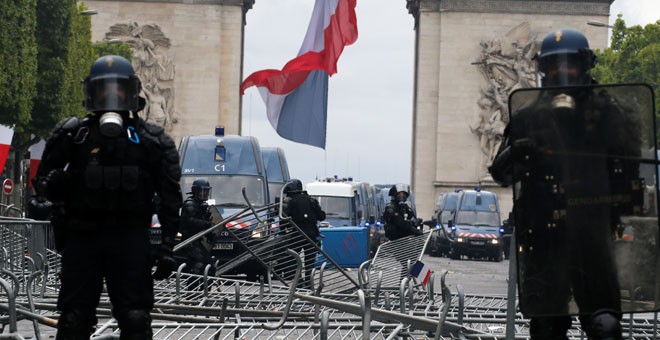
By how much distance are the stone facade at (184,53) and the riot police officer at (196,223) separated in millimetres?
41030

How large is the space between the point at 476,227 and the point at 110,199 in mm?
35252

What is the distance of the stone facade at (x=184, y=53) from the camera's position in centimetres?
5812

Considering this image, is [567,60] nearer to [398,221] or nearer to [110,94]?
[110,94]

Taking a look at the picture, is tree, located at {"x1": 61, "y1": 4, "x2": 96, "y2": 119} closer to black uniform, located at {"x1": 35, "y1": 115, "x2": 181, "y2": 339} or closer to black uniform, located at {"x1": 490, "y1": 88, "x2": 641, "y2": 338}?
black uniform, located at {"x1": 35, "y1": 115, "x2": 181, "y2": 339}

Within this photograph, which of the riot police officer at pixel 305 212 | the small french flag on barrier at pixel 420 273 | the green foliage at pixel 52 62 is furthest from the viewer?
the green foliage at pixel 52 62

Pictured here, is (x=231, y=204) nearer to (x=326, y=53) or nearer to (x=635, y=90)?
(x=326, y=53)

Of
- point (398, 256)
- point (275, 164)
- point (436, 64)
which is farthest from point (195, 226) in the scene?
point (436, 64)

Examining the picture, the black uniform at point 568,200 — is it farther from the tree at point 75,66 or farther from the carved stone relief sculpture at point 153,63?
the carved stone relief sculpture at point 153,63

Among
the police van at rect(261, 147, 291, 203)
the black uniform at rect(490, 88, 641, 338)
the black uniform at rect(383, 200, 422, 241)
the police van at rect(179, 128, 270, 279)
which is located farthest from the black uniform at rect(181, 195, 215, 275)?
the police van at rect(261, 147, 291, 203)

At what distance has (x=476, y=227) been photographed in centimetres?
4184

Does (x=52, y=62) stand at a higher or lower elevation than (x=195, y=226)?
higher

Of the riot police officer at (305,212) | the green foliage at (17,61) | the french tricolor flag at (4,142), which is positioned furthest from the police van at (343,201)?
the green foliage at (17,61)

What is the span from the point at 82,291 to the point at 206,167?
57.6ft

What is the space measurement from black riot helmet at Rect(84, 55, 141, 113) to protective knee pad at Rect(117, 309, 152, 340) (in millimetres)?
903
